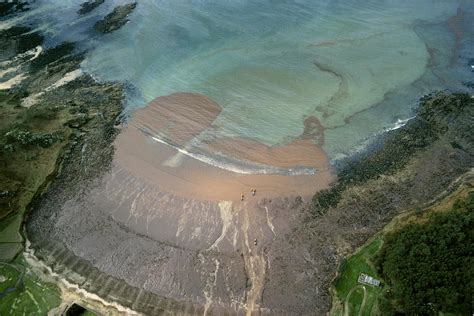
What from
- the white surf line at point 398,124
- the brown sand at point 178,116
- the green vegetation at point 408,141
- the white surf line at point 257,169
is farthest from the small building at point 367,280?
the brown sand at point 178,116

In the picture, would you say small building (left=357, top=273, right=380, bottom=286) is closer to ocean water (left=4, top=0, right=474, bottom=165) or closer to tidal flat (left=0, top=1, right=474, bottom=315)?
tidal flat (left=0, top=1, right=474, bottom=315)

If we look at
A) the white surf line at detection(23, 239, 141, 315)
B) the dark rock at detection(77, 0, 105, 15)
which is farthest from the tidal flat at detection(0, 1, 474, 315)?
the dark rock at detection(77, 0, 105, 15)

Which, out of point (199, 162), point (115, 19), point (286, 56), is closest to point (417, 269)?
point (199, 162)

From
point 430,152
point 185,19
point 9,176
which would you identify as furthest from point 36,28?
point 430,152

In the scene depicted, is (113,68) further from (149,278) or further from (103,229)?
(149,278)

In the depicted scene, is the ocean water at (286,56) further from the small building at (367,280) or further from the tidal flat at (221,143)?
the small building at (367,280)

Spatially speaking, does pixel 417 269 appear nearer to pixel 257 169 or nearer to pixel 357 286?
pixel 357 286
